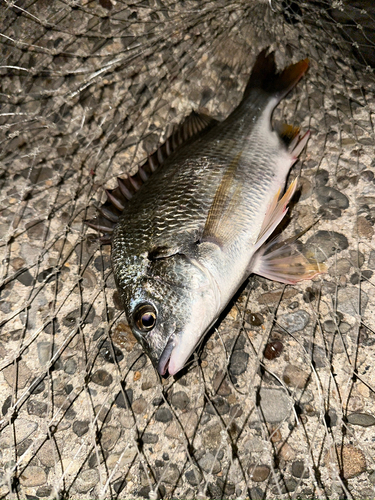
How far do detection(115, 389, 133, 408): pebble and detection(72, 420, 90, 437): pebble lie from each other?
20 cm

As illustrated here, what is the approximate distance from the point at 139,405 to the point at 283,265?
117 cm

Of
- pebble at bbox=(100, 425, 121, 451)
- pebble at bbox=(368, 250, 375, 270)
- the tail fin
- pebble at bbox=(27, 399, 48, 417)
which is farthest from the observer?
the tail fin

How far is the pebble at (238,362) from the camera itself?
7.54ft

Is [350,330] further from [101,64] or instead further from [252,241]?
[101,64]

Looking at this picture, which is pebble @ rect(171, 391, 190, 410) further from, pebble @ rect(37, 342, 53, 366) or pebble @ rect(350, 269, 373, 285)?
pebble @ rect(350, 269, 373, 285)

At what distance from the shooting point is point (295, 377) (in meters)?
2.22

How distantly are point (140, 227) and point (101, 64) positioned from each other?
1.71m

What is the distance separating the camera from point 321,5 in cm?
298

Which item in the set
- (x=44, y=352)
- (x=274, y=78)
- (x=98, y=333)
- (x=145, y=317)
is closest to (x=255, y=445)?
(x=145, y=317)

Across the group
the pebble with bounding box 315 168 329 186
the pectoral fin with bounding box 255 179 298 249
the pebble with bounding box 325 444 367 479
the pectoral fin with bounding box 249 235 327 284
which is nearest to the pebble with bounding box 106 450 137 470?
the pebble with bounding box 325 444 367 479

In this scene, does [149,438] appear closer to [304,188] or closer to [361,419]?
[361,419]

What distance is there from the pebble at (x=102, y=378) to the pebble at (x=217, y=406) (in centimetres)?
60

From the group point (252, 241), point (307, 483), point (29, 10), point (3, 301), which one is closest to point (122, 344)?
point (3, 301)

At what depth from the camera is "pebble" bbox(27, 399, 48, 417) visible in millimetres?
2260
